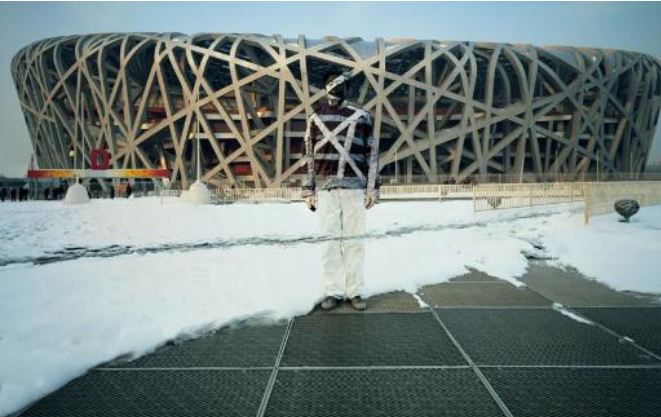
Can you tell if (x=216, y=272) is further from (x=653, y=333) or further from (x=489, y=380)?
(x=653, y=333)

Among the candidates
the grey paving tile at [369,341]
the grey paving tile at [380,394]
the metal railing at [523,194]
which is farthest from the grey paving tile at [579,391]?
the metal railing at [523,194]

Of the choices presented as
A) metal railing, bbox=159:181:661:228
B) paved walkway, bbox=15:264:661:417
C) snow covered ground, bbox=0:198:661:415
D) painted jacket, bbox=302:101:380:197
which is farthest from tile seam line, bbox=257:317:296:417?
metal railing, bbox=159:181:661:228

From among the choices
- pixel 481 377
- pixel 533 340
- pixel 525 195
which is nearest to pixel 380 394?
pixel 481 377

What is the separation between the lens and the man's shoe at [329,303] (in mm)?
3461

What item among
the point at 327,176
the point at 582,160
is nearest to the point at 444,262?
the point at 327,176

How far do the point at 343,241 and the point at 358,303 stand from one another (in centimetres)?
54

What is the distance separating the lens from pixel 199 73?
39125 mm

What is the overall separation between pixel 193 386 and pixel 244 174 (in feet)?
148

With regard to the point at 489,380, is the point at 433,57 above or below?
above

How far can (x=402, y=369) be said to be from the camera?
87.0 inches

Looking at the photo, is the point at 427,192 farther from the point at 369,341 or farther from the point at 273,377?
the point at 273,377

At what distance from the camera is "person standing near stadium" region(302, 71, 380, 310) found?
11.9ft

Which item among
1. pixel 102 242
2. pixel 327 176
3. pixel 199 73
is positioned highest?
pixel 199 73

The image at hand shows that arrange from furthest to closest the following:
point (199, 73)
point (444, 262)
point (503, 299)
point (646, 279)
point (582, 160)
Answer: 1. point (582, 160)
2. point (199, 73)
3. point (444, 262)
4. point (646, 279)
5. point (503, 299)
